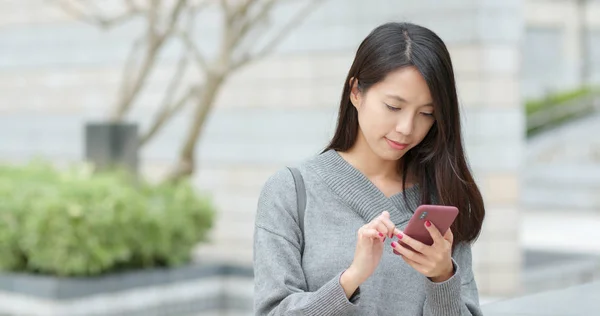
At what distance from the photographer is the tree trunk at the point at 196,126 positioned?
8695 mm

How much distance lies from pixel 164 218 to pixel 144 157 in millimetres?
3025

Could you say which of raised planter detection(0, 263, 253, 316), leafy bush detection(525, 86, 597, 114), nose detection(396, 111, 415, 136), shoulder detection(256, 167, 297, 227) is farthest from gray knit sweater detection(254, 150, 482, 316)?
leafy bush detection(525, 86, 597, 114)

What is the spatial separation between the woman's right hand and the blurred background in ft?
18.9

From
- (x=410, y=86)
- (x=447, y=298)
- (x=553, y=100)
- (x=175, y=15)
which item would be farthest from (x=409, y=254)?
(x=553, y=100)

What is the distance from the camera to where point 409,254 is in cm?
232

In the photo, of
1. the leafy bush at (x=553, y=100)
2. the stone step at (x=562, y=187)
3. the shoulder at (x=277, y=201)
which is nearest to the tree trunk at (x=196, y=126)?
the shoulder at (x=277, y=201)

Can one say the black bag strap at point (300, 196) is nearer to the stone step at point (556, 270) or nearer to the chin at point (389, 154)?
the chin at point (389, 154)

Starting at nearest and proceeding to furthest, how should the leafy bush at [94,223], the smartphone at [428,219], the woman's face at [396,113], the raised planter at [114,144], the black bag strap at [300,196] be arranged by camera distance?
the smartphone at [428,219]
the woman's face at [396,113]
the black bag strap at [300,196]
the leafy bush at [94,223]
the raised planter at [114,144]

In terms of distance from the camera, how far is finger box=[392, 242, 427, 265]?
231 cm

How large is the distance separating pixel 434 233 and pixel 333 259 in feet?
1.02

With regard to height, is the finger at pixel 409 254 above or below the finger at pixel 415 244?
below

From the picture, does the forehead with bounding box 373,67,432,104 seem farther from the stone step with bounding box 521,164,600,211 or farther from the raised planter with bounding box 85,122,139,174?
the stone step with bounding box 521,164,600,211

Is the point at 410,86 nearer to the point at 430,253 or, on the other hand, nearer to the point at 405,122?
the point at 405,122

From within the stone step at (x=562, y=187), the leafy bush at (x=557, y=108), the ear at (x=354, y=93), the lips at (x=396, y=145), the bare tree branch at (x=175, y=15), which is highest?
the ear at (x=354, y=93)
